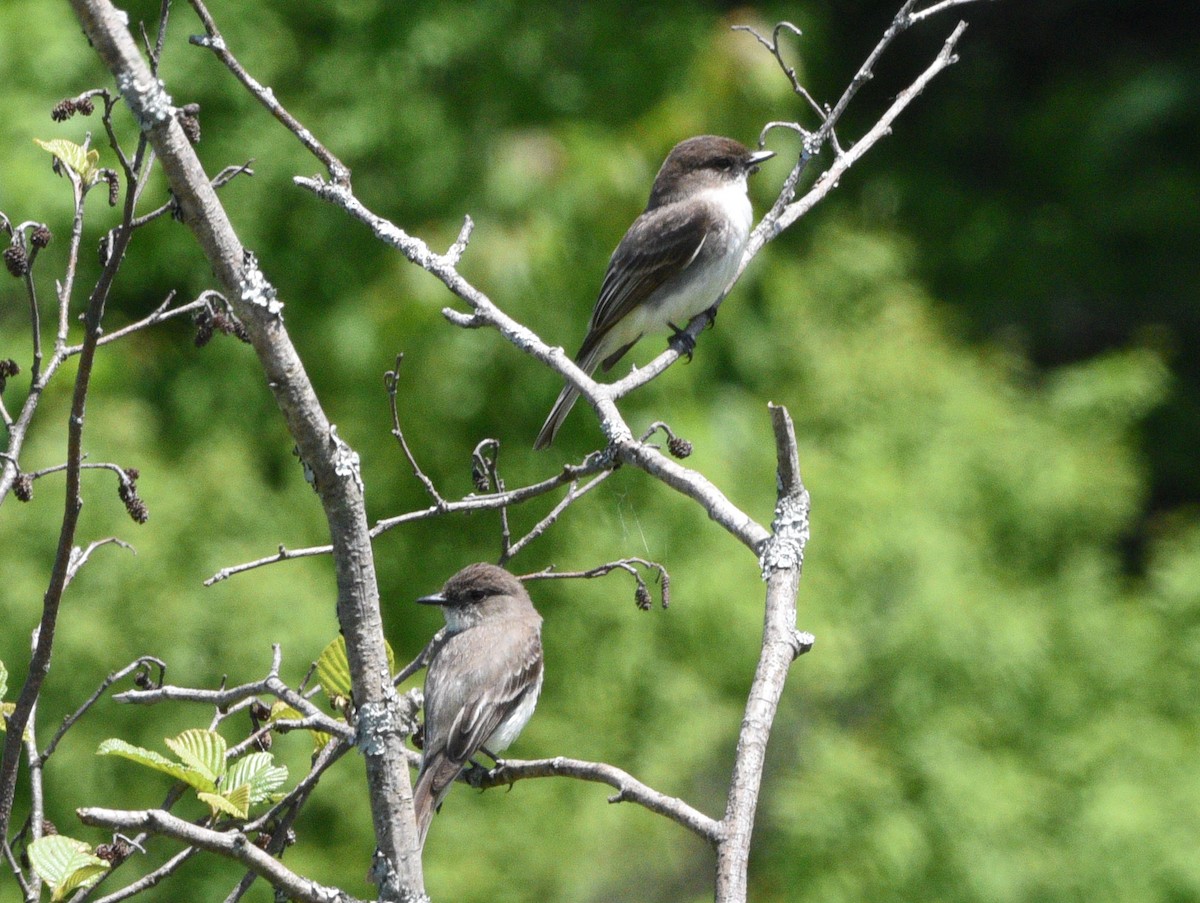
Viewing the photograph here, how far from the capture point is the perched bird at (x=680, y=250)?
5074 millimetres

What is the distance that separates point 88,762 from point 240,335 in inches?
140

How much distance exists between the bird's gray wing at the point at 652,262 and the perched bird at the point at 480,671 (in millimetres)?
1294

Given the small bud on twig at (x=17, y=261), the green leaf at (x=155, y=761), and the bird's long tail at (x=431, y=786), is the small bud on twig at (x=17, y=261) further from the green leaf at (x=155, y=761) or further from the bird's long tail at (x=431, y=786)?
the bird's long tail at (x=431, y=786)

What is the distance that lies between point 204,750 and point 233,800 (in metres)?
0.09

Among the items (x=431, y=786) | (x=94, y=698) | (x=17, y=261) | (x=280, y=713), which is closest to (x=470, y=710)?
(x=431, y=786)

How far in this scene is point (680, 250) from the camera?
201 inches

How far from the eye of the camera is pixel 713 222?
5129 mm

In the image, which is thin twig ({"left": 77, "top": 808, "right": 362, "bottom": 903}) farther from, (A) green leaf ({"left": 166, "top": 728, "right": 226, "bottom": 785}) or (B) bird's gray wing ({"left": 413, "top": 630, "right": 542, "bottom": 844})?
(B) bird's gray wing ({"left": 413, "top": 630, "right": 542, "bottom": 844})

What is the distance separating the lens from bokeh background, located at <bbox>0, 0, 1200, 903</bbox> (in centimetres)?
545

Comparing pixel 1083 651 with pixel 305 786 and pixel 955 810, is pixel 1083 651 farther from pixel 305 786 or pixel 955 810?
pixel 305 786

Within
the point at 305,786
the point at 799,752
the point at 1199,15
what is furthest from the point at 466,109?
the point at 1199,15

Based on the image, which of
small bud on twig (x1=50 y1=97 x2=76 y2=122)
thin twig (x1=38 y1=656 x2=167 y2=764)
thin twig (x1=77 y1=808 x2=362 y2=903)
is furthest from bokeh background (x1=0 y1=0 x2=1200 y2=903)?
thin twig (x1=77 y1=808 x2=362 y2=903)

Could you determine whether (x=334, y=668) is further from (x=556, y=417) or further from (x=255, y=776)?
(x=556, y=417)

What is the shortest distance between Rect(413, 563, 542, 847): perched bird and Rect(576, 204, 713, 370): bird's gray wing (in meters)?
1.29
